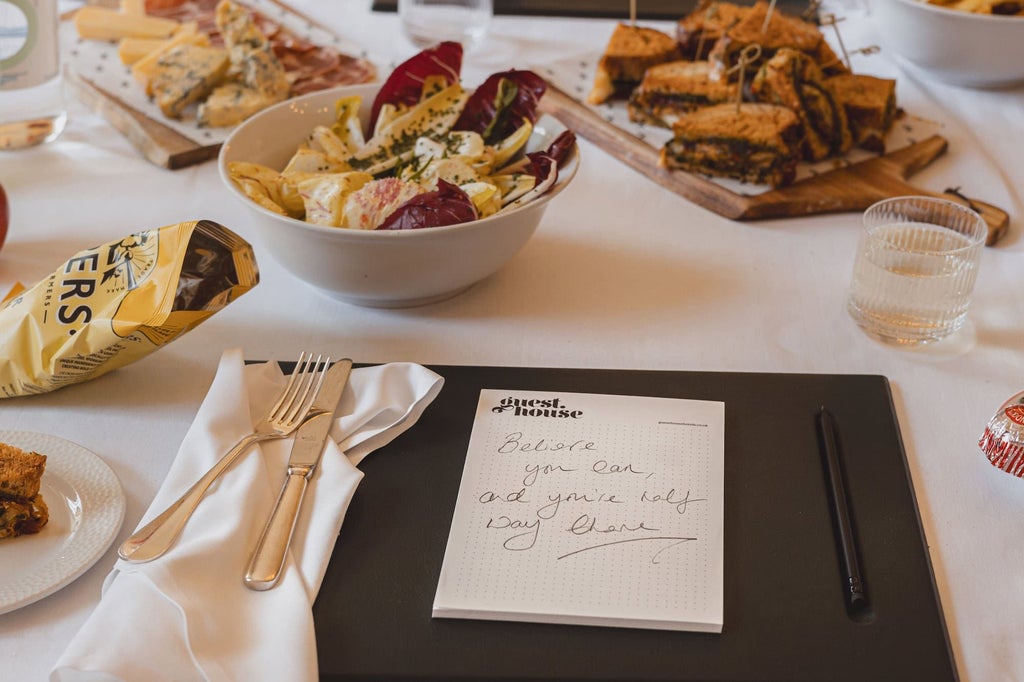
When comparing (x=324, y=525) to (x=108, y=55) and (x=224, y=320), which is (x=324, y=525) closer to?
(x=224, y=320)

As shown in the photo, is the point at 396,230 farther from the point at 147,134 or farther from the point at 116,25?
the point at 116,25

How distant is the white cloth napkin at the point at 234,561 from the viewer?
2.05 feet

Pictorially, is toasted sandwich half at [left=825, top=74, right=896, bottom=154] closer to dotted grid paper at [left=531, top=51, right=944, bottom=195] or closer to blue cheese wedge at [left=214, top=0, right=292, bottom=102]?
dotted grid paper at [left=531, top=51, right=944, bottom=195]

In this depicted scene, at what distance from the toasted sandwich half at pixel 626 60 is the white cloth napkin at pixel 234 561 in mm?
740

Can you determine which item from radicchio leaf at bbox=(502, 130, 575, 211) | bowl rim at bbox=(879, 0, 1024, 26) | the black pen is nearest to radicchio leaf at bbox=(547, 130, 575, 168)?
radicchio leaf at bbox=(502, 130, 575, 211)

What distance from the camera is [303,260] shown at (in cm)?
97

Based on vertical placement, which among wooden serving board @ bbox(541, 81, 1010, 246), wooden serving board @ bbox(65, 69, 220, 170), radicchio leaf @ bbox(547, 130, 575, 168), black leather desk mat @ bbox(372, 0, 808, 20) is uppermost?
radicchio leaf @ bbox(547, 130, 575, 168)

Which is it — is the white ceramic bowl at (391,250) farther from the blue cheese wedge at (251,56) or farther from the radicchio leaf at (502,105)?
the blue cheese wedge at (251,56)

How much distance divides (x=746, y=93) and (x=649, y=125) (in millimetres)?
140

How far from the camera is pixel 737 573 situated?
2.33ft

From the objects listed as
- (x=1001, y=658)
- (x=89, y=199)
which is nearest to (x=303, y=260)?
(x=89, y=199)

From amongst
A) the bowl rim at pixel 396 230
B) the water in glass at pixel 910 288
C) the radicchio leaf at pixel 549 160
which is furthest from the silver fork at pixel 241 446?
the water in glass at pixel 910 288

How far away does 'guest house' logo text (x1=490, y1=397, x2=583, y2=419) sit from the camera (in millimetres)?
→ 865

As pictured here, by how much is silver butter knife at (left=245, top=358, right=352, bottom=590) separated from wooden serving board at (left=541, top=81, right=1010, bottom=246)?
567mm
